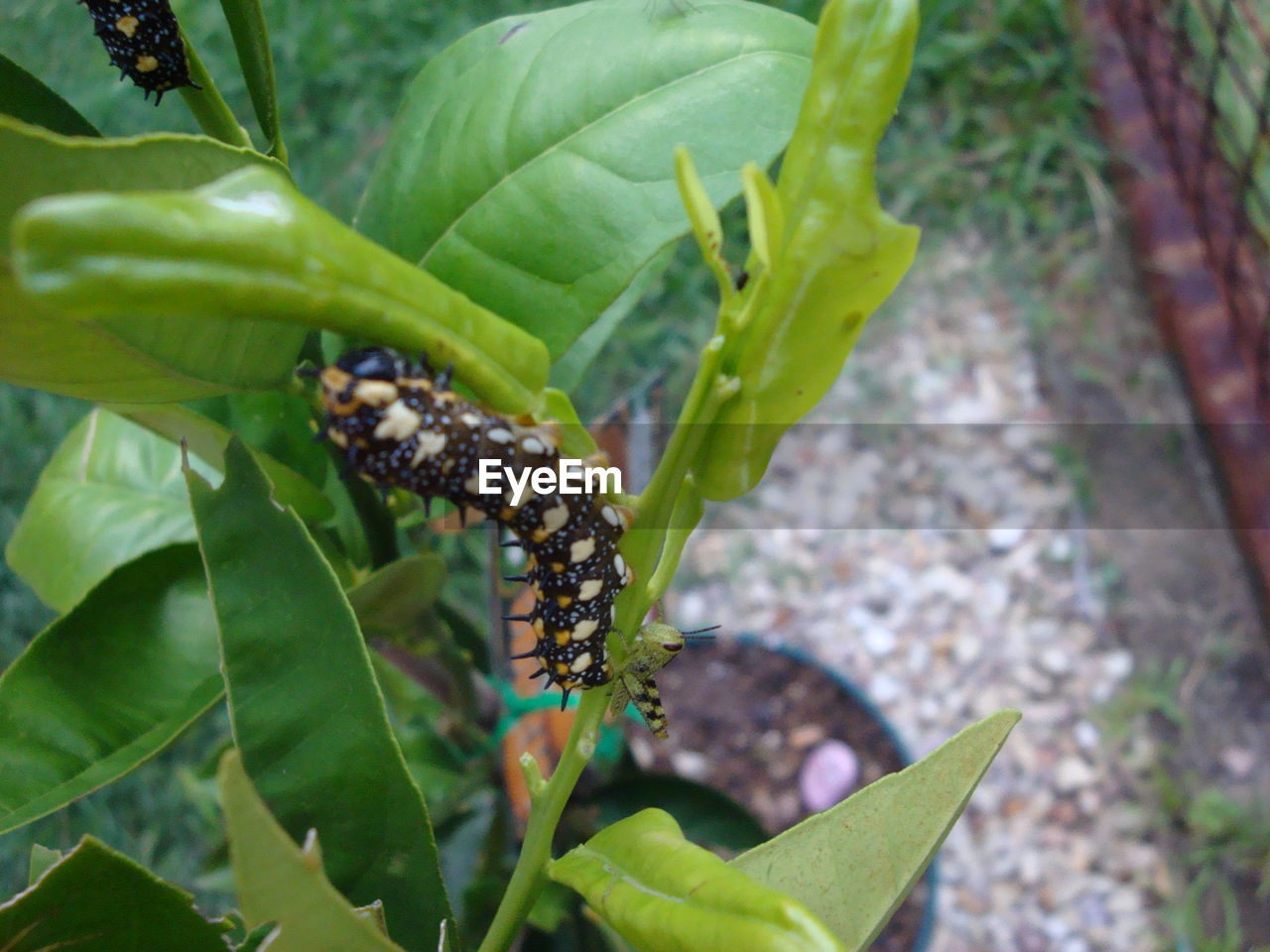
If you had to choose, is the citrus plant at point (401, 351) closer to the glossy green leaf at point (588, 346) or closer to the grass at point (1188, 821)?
the glossy green leaf at point (588, 346)

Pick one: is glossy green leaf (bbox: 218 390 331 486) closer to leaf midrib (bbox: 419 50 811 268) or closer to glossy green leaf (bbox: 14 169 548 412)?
leaf midrib (bbox: 419 50 811 268)

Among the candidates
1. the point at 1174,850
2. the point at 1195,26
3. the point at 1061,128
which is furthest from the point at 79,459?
the point at 1195,26

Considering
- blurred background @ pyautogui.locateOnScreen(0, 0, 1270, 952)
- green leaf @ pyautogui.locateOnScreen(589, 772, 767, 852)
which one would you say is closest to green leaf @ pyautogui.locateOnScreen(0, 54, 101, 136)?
green leaf @ pyautogui.locateOnScreen(589, 772, 767, 852)

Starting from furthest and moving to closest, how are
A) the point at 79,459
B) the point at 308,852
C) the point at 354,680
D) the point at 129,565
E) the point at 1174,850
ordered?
1. the point at 1174,850
2. the point at 79,459
3. the point at 129,565
4. the point at 354,680
5. the point at 308,852

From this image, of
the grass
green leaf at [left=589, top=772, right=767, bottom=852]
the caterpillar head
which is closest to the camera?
the caterpillar head

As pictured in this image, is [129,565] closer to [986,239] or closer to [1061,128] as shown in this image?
[986,239]

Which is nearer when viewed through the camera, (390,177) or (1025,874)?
(390,177)
